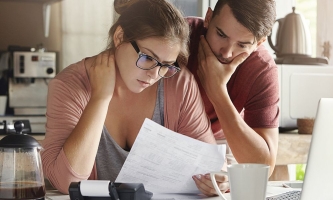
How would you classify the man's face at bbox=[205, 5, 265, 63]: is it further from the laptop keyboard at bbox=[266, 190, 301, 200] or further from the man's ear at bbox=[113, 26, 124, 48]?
the laptop keyboard at bbox=[266, 190, 301, 200]

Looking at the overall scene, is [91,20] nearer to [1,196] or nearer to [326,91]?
[326,91]

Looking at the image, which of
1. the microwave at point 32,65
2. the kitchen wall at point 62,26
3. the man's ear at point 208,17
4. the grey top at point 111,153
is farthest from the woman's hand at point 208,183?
the kitchen wall at point 62,26

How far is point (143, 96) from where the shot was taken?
1.79 meters

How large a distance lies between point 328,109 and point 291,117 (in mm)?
1723

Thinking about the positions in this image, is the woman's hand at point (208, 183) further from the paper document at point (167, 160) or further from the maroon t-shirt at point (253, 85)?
the maroon t-shirt at point (253, 85)

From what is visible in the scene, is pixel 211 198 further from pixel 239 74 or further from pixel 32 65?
pixel 32 65

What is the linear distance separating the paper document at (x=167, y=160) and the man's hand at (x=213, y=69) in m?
0.36

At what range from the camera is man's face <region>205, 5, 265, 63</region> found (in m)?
1.71

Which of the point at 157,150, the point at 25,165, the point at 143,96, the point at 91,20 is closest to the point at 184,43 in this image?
the point at 143,96

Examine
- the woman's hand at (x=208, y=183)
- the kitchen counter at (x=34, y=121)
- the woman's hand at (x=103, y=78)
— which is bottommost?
the kitchen counter at (x=34, y=121)

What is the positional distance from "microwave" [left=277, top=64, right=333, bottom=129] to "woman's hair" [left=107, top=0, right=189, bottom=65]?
1.15 meters

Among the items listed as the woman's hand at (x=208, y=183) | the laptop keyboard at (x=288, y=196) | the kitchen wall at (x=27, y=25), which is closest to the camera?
the laptop keyboard at (x=288, y=196)

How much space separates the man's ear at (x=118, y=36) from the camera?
1668mm

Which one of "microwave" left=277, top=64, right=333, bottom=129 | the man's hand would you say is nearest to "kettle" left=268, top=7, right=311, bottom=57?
"microwave" left=277, top=64, right=333, bottom=129
